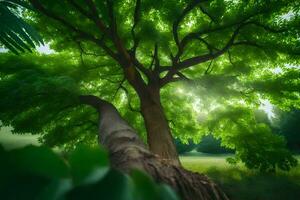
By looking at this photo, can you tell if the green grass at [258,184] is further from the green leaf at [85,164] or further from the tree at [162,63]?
the green leaf at [85,164]

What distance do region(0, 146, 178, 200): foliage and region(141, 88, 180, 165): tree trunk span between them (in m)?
5.87

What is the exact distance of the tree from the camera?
6.67m

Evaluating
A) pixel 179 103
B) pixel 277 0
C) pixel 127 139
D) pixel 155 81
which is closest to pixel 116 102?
pixel 179 103

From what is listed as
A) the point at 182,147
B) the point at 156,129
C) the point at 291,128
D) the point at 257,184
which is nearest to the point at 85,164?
the point at 156,129

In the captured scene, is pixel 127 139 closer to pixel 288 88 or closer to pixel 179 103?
pixel 288 88

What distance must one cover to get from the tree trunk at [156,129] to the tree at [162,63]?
0.02 metres

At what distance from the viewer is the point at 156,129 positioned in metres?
6.89

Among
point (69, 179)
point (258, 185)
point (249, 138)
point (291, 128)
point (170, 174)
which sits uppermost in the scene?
point (291, 128)

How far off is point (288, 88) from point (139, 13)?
14.6 ft

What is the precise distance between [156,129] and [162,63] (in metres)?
3.52

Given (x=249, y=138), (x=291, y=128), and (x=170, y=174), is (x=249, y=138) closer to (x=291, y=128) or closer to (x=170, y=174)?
(x=170, y=174)

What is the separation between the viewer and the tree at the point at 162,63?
6.67 meters

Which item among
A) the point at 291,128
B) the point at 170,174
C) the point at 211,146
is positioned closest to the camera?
the point at 170,174

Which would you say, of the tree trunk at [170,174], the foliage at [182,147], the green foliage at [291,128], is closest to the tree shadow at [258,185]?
the tree trunk at [170,174]
